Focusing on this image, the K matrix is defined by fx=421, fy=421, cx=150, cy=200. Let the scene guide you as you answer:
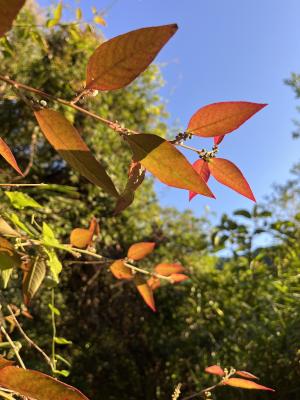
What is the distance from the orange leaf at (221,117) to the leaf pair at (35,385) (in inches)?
10.9

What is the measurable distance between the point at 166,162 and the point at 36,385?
0.76 feet

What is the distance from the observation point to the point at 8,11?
0.29 m

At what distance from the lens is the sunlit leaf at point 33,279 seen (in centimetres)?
81

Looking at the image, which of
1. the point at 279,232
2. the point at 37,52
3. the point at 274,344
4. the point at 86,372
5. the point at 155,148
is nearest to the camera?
the point at 155,148

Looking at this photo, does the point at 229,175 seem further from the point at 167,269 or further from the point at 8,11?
the point at 167,269

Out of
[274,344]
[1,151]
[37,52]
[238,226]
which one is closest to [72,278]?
[238,226]

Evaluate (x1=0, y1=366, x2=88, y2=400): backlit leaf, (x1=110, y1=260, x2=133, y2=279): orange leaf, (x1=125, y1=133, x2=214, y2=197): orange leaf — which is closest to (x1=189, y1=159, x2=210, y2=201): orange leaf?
(x1=125, y1=133, x2=214, y2=197): orange leaf

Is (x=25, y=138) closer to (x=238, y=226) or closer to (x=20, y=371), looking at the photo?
(x=238, y=226)

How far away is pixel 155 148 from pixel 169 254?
158 inches

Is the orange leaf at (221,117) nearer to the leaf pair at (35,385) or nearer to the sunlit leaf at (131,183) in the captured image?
the sunlit leaf at (131,183)

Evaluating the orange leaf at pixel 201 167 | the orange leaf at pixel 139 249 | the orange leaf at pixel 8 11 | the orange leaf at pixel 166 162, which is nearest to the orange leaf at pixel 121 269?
the orange leaf at pixel 139 249

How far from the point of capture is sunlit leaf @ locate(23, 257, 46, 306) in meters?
0.81

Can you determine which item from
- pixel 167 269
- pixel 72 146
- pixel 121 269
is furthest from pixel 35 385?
pixel 167 269

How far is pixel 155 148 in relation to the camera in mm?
377
